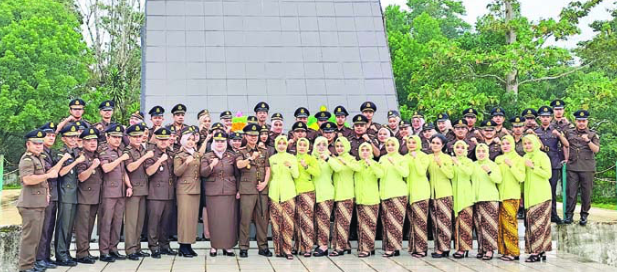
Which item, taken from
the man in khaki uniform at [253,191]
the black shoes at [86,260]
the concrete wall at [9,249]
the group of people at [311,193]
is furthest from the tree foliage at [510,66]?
the concrete wall at [9,249]

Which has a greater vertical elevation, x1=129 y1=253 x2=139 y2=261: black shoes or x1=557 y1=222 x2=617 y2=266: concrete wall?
x1=129 y1=253 x2=139 y2=261: black shoes

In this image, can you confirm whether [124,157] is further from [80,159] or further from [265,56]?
[265,56]

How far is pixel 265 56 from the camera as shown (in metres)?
12.4

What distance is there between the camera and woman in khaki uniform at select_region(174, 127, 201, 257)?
7.42 m

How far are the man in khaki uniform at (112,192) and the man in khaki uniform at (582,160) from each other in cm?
534

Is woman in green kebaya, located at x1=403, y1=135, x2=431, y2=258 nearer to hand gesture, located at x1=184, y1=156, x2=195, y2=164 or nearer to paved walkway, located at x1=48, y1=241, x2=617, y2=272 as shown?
paved walkway, located at x1=48, y1=241, x2=617, y2=272

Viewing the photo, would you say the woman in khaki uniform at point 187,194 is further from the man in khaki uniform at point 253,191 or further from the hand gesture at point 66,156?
the hand gesture at point 66,156

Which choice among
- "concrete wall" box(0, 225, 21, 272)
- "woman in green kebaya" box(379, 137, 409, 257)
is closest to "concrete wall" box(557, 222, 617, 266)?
"woman in green kebaya" box(379, 137, 409, 257)

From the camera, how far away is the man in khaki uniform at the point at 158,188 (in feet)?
24.2

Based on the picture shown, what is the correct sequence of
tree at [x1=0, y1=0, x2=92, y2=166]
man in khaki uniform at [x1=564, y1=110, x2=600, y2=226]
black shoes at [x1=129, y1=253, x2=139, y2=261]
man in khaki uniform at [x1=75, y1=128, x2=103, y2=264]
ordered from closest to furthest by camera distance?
1. man in khaki uniform at [x1=75, y1=128, x2=103, y2=264]
2. black shoes at [x1=129, y1=253, x2=139, y2=261]
3. man in khaki uniform at [x1=564, y1=110, x2=600, y2=226]
4. tree at [x1=0, y1=0, x2=92, y2=166]

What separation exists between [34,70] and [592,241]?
20.0m

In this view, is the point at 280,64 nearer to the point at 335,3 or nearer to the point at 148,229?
the point at 335,3

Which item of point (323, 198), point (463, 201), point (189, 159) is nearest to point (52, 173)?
point (189, 159)

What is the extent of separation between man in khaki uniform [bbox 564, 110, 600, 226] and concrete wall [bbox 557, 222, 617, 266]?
115 millimetres
